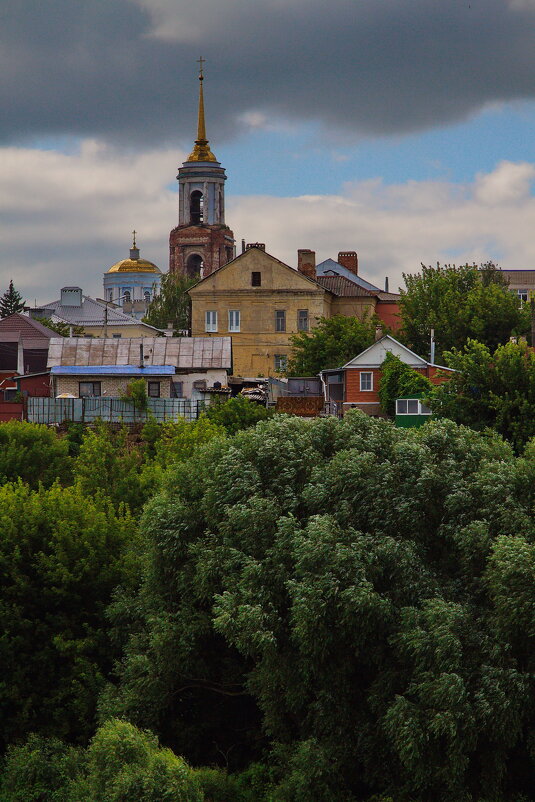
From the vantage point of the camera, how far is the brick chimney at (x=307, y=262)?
79.3 m

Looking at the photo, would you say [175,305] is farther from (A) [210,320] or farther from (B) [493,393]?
(B) [493,393]

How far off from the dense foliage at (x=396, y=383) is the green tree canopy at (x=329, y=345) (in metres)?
11.6

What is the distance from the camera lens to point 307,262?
79500 millimetres

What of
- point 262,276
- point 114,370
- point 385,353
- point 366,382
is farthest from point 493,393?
point 262,276

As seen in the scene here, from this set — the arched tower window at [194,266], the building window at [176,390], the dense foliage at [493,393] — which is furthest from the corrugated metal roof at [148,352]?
the arched tower window at [194,266]

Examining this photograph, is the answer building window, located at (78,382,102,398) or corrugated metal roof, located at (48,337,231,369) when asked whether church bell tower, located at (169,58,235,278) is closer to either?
corrugated metal roof, located at (48,337,231,369)

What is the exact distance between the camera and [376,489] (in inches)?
1016

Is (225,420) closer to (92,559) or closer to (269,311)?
(92,559)

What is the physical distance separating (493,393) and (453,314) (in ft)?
88.0

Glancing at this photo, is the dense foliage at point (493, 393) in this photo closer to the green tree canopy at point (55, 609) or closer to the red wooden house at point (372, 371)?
the red wooden house at point (372, 371)

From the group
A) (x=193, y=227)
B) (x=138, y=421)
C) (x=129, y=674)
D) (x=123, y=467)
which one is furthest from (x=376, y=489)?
(x=193, y=227)

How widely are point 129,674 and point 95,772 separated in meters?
3.79

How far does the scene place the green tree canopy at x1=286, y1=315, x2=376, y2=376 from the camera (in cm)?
6850

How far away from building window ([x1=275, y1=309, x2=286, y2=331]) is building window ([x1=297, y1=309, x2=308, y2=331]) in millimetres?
926
